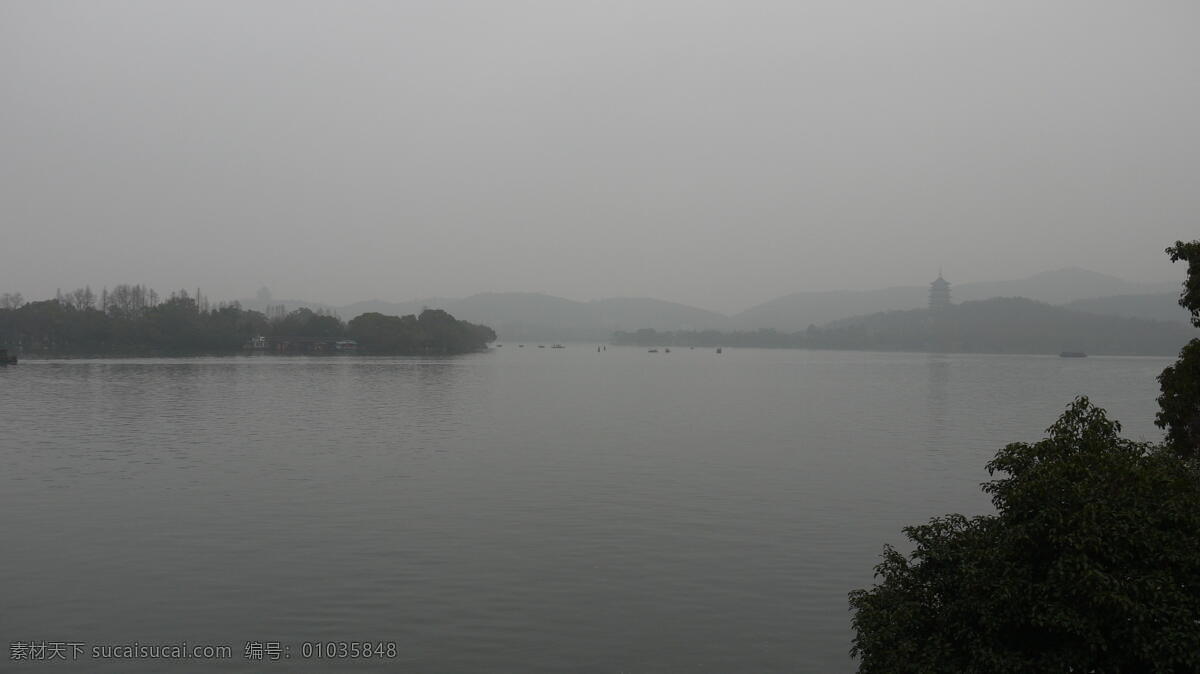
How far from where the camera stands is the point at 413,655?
1388 cm

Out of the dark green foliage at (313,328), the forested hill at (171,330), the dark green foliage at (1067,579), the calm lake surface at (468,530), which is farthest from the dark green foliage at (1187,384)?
the dark green foliage at (313,328)

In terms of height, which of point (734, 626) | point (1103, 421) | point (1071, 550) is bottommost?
point (734, 626)

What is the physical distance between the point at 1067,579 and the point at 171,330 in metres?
170

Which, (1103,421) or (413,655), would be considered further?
(413,655)

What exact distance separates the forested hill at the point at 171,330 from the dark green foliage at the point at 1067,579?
166281 mm

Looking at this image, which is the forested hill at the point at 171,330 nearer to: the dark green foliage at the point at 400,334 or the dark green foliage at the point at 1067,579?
the dark green foliage at the point at 400,334

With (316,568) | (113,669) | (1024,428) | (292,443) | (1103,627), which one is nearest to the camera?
(1103,627)

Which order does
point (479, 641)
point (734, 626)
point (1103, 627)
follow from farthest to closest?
point (734, 626), point (479, 641), point (1103, 627)

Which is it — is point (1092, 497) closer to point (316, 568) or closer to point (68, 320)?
point (316, 568)

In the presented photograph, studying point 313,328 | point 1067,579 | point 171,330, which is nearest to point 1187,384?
point 1067,579

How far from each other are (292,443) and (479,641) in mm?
27058

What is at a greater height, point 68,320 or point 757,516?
point 68,320

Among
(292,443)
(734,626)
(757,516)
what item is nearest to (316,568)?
(734,626)

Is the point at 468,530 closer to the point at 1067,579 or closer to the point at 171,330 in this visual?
the point at 1067,579
